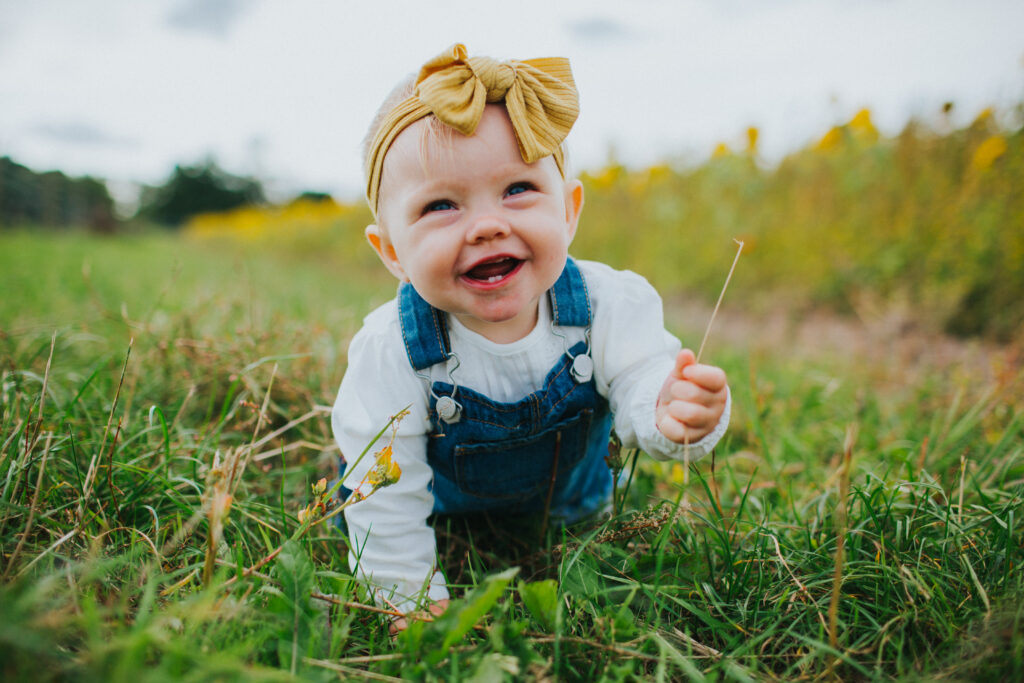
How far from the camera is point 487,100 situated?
1.25 m

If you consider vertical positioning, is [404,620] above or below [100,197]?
below

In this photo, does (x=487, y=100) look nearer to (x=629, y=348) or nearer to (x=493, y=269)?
(x=493, y=269)

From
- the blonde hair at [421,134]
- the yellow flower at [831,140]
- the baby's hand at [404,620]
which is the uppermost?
the yellow flower at [831,140]

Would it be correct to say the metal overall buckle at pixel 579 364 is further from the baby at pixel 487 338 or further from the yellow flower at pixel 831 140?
the yellow flower at pixel 831 140

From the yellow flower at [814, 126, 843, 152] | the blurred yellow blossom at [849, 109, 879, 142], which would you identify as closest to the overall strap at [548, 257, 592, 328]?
the blurred yellow blossom at [849, 109, 879, 142]

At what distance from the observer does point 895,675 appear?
40.3 inches

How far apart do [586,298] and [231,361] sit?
136 centimetres

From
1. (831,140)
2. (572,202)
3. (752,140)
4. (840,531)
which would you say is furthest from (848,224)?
(840,531)

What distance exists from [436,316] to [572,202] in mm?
488

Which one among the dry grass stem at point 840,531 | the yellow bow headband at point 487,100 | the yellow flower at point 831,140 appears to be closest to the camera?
the dry grass stem at point 840,531

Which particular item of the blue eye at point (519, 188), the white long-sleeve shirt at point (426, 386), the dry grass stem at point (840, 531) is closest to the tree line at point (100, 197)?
the white long-sleeve shirt at point (426, 386)

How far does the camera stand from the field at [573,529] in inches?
36.2

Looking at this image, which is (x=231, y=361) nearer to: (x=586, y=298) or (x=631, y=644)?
(x=586, y=298)

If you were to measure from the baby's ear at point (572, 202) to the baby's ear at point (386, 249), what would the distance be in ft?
1.53
